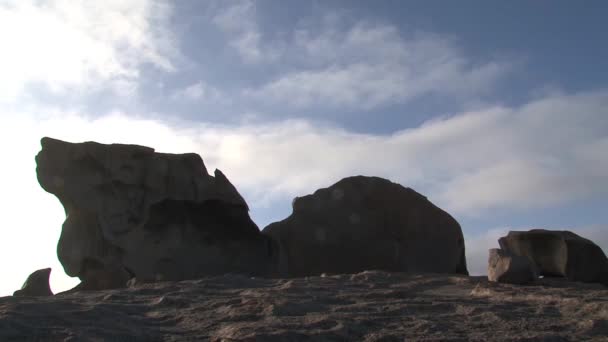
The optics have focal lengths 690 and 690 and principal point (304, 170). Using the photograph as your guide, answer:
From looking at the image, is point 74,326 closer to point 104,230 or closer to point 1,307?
point 1,307

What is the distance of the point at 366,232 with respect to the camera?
37.9 feet

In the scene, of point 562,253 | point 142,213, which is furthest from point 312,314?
point 562,253

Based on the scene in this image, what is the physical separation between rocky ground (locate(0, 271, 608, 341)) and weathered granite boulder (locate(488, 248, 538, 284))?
39 cm

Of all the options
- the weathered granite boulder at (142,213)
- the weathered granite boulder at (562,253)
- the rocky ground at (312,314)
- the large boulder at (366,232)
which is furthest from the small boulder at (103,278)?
the weathered granite boulder at (562,253)

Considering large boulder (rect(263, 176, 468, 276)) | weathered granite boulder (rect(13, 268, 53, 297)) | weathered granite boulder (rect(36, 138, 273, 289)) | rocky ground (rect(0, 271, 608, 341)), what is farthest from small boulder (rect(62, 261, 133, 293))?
rocky ground (rect(0, 271, 608, 341))

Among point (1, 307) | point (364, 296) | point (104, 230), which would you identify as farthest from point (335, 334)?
point (104, 230)

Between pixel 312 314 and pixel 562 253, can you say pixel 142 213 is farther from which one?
pixel 312 314

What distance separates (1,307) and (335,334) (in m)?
2.13

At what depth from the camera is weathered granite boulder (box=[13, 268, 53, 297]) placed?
809 centimetres

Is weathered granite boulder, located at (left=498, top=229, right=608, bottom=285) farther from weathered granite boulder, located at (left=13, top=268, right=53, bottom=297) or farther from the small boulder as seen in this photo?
weathered granite boulder, located at (left=13, top=268, right=53, bottom=297)

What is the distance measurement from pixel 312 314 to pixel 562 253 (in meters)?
7.30

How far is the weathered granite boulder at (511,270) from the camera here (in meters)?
6.12

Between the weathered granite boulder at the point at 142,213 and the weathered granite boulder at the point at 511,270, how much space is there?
5.41 m

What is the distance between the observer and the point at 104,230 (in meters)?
10.3
